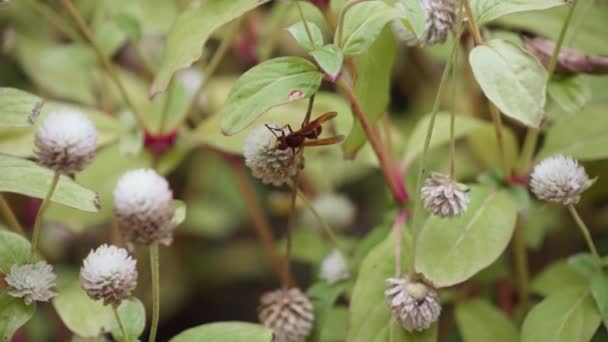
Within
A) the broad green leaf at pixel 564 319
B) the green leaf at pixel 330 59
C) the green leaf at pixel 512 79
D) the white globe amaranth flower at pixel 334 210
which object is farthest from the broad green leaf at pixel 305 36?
the white globe amaranth flower at pixel 334 210

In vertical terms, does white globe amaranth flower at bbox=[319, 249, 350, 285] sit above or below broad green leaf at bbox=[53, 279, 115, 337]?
below

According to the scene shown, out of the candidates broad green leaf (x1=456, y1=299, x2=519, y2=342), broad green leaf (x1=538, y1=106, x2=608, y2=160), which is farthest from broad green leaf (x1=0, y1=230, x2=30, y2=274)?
broad green leaf (x1=538, y1=106, x2=608, y2=160)

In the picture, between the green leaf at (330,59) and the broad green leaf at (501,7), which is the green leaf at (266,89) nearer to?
the green leaf at (330,59)

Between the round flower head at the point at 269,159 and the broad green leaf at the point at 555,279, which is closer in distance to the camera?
the round flower head at the point at 269,159

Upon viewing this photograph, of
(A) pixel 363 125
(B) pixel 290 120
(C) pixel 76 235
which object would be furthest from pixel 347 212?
(C) pixel 76 235

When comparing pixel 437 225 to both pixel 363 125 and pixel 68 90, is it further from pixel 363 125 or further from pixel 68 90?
pixel 68 90

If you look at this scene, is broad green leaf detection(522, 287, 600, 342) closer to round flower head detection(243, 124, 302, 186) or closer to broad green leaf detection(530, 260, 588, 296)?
broad green leaf detection(530, 260, 588, 296)
